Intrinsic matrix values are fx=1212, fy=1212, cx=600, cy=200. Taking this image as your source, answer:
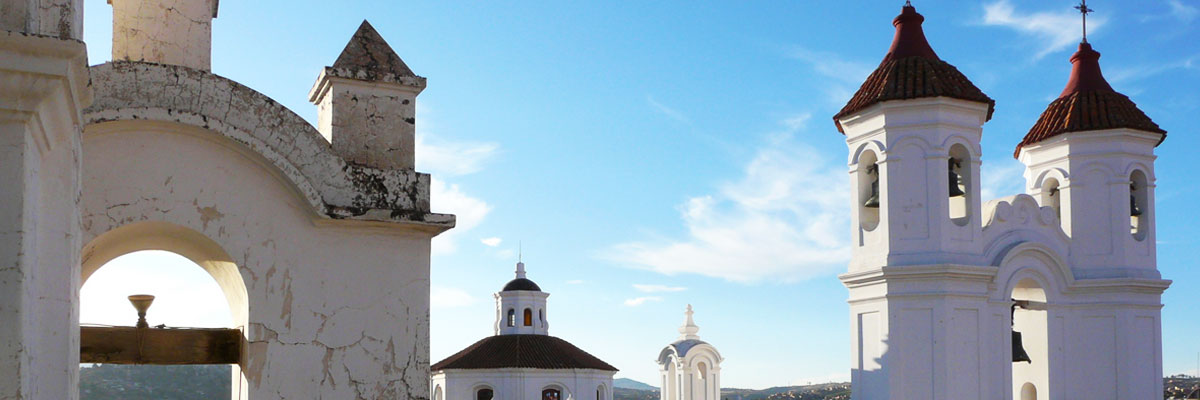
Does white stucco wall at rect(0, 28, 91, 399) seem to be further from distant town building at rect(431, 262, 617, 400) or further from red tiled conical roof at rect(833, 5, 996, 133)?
distant town building at rect(431, 262, 617, 400)

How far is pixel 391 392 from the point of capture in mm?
6855

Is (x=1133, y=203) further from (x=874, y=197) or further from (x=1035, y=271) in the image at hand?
(x=874, y=197)

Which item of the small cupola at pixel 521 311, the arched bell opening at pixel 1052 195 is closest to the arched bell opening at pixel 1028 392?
the arched bell opening at pixel 1052 195

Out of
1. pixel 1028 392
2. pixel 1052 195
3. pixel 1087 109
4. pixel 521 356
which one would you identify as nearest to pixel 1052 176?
pixel 1052 195

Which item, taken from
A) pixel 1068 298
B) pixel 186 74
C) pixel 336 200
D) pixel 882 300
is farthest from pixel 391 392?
pixel 1068 298

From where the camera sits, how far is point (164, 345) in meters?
6.89

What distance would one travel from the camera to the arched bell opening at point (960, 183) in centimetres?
1616

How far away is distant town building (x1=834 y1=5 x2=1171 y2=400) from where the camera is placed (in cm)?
1573

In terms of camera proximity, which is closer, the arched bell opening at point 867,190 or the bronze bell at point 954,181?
the bronze bell at point 954,181

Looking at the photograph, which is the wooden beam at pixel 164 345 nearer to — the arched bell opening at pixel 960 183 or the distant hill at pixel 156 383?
the arched bell opening at pixel 960 183

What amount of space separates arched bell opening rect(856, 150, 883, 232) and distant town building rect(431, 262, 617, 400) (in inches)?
1324

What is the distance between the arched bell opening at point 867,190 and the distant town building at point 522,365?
33.6 metres

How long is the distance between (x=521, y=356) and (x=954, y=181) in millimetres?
34929

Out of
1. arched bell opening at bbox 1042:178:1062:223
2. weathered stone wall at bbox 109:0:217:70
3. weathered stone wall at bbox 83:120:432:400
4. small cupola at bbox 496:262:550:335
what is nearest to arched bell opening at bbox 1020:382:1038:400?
arched bell opening at bbox 1042:178:1062:223
